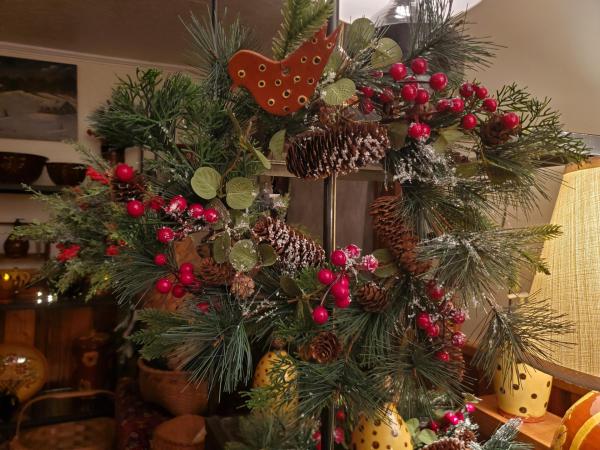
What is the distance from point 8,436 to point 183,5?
2.04 meters

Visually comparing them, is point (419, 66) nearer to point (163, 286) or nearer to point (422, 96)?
point (422, 96)

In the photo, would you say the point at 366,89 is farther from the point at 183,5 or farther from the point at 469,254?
the point at 183,5

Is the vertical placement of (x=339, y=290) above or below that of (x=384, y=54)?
below

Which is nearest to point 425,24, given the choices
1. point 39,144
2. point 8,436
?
point 8,436

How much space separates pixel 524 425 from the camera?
94 cm

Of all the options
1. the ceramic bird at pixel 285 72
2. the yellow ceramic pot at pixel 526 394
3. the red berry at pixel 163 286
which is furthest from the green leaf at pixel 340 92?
the yellow ceramic pot at pixel 526 394

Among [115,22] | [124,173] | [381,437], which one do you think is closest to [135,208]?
[124,173]

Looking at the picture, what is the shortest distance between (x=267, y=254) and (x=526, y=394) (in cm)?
74

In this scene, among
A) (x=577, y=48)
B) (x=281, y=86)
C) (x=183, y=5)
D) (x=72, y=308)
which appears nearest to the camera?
(x=281, y=86)

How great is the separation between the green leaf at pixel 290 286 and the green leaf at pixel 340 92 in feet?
0.59

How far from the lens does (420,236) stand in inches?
21.2

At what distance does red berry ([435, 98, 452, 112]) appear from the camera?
1.62 feet

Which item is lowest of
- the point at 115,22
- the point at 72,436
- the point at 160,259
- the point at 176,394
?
the point at 72,436

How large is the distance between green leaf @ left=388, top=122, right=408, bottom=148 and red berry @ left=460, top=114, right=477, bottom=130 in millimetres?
59
